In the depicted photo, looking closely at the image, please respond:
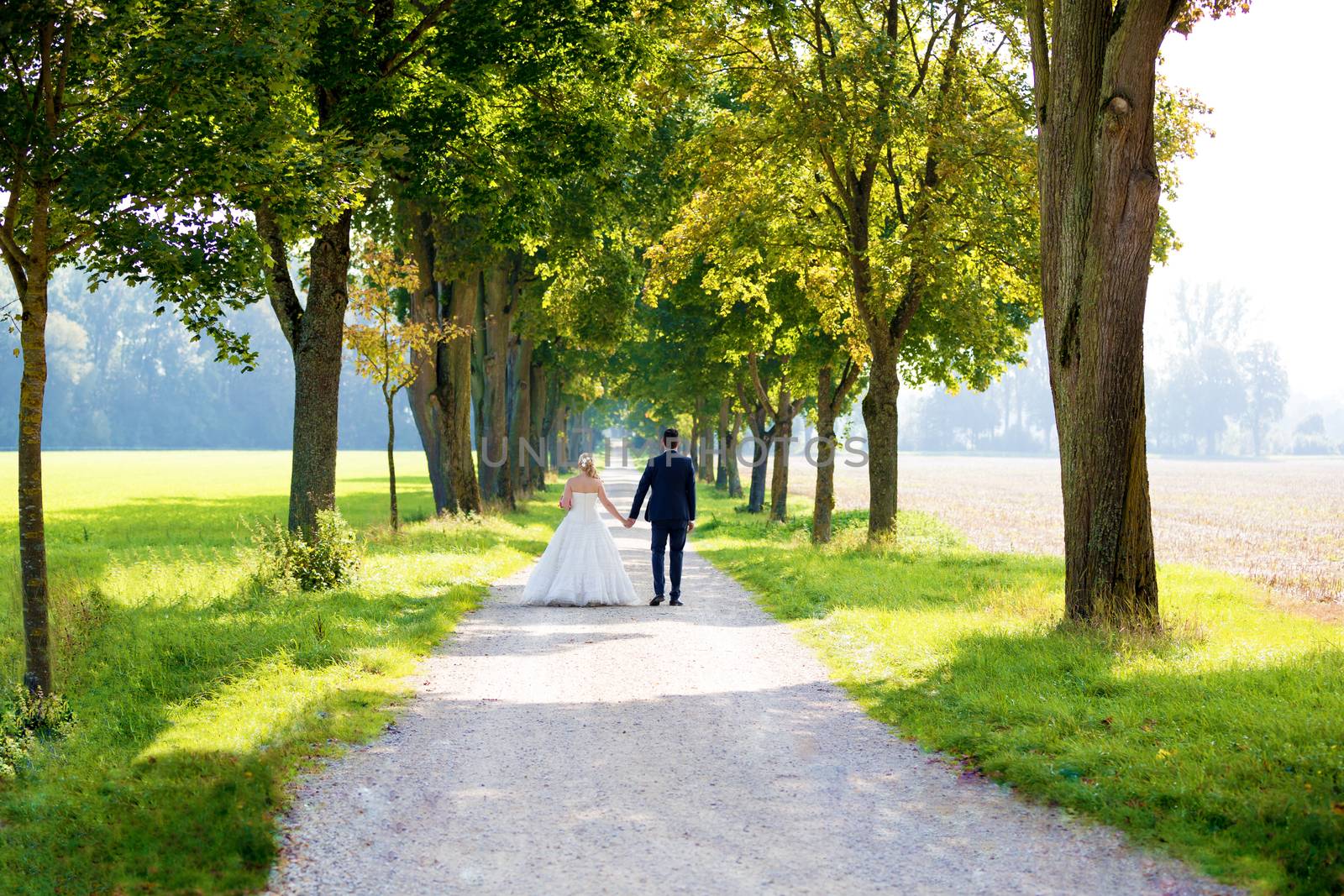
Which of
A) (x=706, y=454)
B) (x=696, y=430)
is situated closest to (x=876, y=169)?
(x=696, y=430)

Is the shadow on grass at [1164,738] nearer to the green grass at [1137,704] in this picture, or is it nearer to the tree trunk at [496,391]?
the green grass at [1137,704]

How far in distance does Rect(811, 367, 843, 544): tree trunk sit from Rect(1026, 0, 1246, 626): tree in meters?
12.2

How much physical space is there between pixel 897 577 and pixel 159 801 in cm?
1107

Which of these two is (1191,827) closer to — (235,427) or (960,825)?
(960,825)

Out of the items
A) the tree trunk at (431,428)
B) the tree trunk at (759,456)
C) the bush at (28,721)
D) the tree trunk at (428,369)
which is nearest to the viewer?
the bush at (28,721)

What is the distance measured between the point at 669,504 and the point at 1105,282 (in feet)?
20.6

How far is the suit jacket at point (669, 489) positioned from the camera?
47.1ft

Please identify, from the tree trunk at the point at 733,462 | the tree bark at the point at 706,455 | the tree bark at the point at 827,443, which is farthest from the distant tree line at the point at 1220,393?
the tree bark at the point at 827,443

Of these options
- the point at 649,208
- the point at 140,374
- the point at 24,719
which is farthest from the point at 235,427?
the point at 24,719

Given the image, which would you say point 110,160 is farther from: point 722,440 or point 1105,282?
point 722,440

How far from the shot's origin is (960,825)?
Answer: 5543mm

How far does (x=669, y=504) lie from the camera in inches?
566

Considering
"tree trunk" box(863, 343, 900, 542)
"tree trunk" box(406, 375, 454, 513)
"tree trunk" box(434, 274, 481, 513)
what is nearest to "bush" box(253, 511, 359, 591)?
"tree trunk" box(863, 343, 900, 542)

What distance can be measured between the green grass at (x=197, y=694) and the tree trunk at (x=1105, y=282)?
594cm
